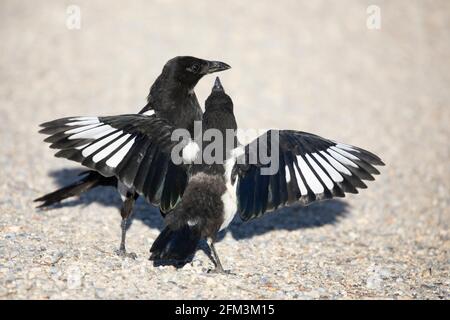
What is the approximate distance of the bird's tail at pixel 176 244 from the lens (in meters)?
5.22

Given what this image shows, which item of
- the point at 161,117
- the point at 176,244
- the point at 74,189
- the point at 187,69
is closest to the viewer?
the point at 176,244

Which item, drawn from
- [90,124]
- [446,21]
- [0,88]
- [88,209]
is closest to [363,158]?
[90,124]

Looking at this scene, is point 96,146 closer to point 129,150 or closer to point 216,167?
point 129,150

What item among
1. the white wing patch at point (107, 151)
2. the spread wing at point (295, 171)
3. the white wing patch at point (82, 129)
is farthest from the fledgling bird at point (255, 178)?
the white wing patch at point (82, 129)

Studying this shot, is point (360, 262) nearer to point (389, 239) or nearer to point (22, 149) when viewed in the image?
point (389, 239)

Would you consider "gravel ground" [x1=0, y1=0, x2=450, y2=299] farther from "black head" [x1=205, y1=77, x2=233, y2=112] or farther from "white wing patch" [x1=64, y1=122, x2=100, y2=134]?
"black head" [x1=205, y1=77, x2=233, y2=112]

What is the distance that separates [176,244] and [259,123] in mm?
4949

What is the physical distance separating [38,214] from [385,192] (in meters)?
4.36

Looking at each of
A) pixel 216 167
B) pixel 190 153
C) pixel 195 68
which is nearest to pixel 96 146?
pixel 190 153

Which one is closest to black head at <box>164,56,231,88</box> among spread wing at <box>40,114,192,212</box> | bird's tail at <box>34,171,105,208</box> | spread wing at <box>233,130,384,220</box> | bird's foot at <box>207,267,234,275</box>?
spread wing at <box>40,114,192,212</box>

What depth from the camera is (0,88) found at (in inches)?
434

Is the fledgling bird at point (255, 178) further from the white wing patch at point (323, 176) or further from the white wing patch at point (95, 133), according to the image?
the white wing patch at point (95, 133)

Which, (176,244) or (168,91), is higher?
(168,91)

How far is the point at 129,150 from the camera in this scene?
5566mm
